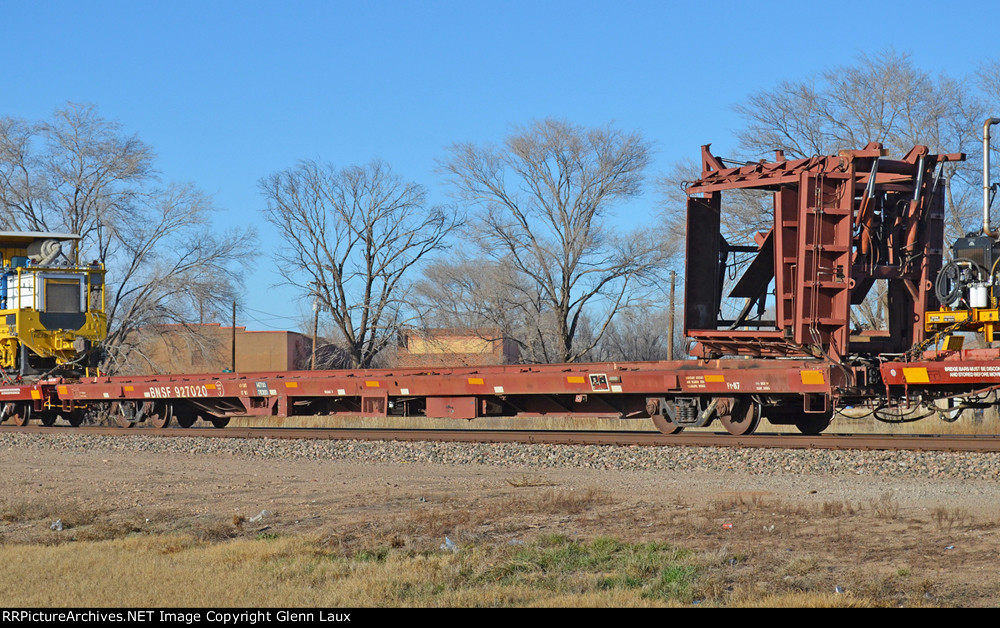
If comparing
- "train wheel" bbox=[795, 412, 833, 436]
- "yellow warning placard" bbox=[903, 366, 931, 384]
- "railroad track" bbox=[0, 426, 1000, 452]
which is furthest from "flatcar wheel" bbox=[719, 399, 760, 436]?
"yellow warning placard" bbox=[903, 366, 931, 384]

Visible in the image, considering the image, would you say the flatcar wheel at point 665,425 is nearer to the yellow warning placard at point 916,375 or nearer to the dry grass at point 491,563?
the yellow warning placard at point 916,375

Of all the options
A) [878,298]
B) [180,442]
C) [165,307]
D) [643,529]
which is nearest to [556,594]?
[643,529]

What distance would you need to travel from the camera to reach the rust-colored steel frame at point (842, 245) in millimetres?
13641

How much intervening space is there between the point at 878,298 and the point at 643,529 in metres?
20.6

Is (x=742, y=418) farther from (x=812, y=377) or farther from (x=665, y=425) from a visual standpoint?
(x=812, y=377)

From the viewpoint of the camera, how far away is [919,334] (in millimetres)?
13953

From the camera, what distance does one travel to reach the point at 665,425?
51.9 feet

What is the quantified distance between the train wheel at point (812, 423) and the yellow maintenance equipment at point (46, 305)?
14.5 m

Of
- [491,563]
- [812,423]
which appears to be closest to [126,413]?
[812,423]

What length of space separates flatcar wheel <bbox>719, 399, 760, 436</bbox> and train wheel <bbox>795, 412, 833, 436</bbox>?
132cm

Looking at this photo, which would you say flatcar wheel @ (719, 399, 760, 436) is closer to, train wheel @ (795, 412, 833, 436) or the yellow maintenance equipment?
train wheel @ (795, 412, 833, 436)

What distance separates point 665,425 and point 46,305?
13.5 meters

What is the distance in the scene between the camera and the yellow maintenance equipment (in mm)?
21375

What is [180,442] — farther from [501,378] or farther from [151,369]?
[151,369]
